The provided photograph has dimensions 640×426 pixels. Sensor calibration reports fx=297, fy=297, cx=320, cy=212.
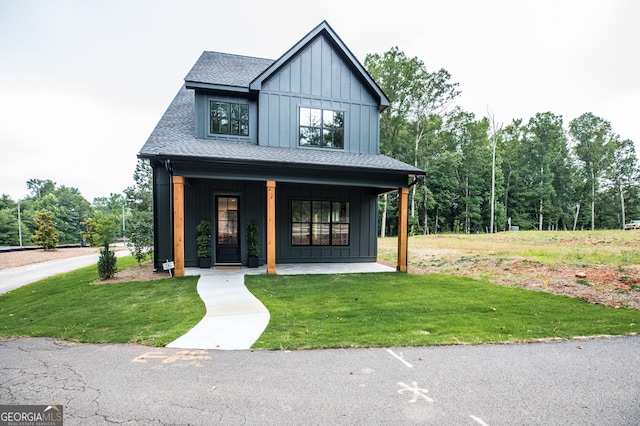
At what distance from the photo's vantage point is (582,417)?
2.54m

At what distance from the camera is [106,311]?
18.8ft

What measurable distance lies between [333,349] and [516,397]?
2.04m

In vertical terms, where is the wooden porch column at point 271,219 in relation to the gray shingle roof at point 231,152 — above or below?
below

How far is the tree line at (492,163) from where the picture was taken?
2873cm

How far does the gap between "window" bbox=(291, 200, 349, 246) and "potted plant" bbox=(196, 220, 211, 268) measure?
322 cm

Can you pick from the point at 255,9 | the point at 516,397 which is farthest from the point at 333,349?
the point at 255,9

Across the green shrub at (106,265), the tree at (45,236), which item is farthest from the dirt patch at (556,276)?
the tree at (45,236)

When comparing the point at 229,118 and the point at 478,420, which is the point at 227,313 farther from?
the point at 229,118

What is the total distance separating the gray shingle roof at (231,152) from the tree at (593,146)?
42.0 metres

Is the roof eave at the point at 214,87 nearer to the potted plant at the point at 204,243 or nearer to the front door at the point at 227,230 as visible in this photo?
the front door at the point at 227,230

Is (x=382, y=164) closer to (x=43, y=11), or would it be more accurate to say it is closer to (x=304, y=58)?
(x=304, y=58)

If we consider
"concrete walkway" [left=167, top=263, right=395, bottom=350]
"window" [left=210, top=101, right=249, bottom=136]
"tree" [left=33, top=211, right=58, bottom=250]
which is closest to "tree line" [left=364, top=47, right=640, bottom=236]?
"window" [left=210, top=101, right=249, bottom=136]

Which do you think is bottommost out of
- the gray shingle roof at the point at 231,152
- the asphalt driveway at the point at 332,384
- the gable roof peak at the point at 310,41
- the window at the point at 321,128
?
the asphalt driveway at the point at 332,384

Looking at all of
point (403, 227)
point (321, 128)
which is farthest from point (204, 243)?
point (403, 227)
